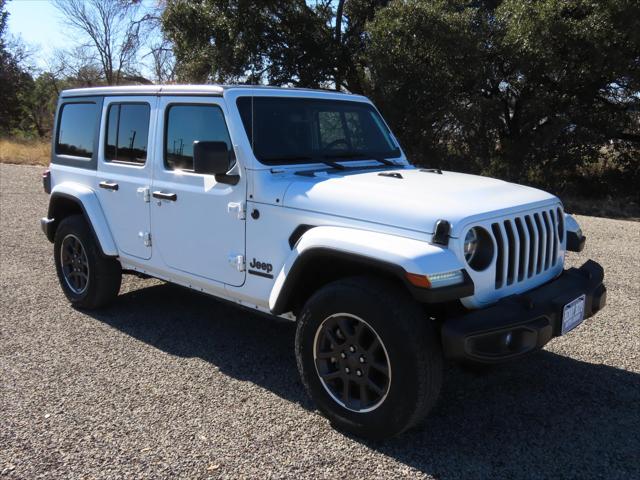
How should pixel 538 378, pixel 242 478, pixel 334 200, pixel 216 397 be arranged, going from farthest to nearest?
pixel 538 378 → pixel 216 397 → pixel 334 200 → pixel 242 478

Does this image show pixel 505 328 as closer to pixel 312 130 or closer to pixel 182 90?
pixel 312 130

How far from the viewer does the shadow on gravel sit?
296 cm

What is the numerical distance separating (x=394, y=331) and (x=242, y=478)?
40.7 inches

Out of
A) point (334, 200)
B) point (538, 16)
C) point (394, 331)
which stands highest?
point (538, 16)

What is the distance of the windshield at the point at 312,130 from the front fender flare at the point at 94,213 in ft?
5.89

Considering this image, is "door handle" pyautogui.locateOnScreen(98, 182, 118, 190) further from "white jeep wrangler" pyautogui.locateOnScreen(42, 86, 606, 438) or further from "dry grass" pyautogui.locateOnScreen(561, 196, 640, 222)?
"dry grass" pyautogui.locateOnScreen(561, 196, 640, 222)

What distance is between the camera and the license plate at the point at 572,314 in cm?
312

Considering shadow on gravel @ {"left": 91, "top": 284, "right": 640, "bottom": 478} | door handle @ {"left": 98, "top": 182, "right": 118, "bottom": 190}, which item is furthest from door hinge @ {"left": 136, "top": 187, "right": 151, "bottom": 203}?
shadow on gravel @ {"left": 91, "top": 284, "right": 640, "bottom": 478}

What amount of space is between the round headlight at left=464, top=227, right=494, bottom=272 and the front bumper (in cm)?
22

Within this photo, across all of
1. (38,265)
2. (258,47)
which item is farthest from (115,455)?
(258,47)

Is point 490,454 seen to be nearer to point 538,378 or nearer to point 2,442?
point 538,378

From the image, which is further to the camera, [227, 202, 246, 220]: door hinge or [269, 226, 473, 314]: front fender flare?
[227, 202, 246, 220]: door hinge

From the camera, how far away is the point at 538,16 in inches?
428

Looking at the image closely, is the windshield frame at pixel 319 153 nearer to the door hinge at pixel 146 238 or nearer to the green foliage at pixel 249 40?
the door hinge at pixel 146 238
